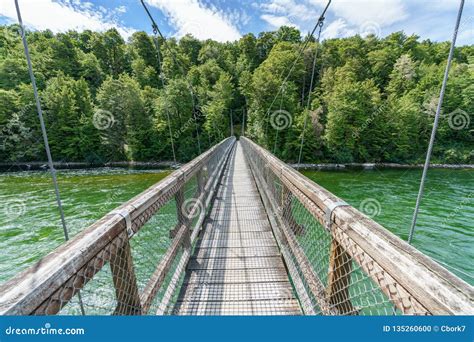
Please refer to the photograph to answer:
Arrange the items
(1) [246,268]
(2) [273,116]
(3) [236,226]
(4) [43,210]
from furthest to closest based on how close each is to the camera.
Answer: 1. (2) [273,116]
2. (4) [43,210]
3. (3) [236,226]
4. (1) [246,268]

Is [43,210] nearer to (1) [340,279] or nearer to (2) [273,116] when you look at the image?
(1) [340,279]

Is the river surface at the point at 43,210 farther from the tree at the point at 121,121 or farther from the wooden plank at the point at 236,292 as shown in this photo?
the tree at the point at 121,121

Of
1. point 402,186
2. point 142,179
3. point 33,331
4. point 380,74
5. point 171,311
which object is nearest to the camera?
point 33,331

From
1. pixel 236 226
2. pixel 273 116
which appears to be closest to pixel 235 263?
pixel 236 226

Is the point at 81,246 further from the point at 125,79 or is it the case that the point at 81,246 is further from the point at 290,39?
the point at 290,39

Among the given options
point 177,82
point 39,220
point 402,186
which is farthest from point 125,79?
point 402,186

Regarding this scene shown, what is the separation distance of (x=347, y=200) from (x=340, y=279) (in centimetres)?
1288

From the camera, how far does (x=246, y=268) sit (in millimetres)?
2221

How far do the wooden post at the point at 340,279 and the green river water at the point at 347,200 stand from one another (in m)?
7.32

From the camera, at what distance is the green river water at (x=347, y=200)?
7.18 m

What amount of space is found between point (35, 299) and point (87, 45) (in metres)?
66.2

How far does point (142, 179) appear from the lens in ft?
57.2

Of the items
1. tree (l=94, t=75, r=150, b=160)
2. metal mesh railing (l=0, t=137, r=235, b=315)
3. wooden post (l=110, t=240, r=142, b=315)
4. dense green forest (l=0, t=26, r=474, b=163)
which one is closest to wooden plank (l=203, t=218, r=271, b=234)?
metal mesh railing (l=0, t=137, r=235, b=315)

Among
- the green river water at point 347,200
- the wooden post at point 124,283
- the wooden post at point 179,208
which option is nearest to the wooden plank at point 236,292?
the wooden post at point 179,208
